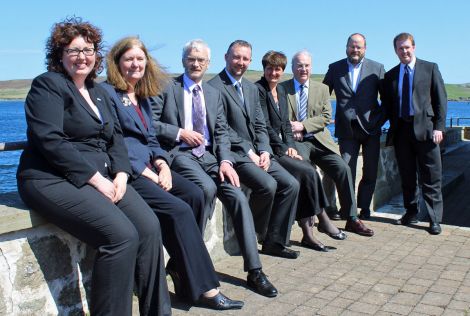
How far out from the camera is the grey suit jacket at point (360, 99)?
624 cm

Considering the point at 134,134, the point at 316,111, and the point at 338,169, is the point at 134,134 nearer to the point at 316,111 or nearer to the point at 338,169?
the point at 316,111

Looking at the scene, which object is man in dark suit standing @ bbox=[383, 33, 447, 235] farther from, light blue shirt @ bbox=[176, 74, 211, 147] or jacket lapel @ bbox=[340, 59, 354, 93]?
light blue shirt @ bbox=[176, 74, 211, 147]

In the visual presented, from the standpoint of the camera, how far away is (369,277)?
4434 millimetres

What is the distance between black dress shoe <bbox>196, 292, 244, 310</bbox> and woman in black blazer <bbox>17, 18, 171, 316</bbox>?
42cm

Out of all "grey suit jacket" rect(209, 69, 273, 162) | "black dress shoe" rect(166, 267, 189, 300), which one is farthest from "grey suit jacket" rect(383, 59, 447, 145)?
"black dress shoe" rect(166, 267, 189, 300)

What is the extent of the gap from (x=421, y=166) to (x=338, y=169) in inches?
40.5

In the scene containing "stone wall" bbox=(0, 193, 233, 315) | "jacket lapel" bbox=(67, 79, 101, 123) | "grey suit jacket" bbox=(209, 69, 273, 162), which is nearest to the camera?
"stone wall" bbox=(0, 193, 233, 315)

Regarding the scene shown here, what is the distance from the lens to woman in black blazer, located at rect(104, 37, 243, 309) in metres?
3.66

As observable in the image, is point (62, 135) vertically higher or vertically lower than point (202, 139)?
higher

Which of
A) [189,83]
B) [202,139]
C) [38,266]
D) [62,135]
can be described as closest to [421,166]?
[202,139]

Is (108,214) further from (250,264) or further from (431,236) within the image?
(431,236)

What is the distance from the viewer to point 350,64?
631cm

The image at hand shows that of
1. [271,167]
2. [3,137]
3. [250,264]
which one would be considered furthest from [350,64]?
[3,137]

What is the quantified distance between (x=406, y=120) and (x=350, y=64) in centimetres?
92
